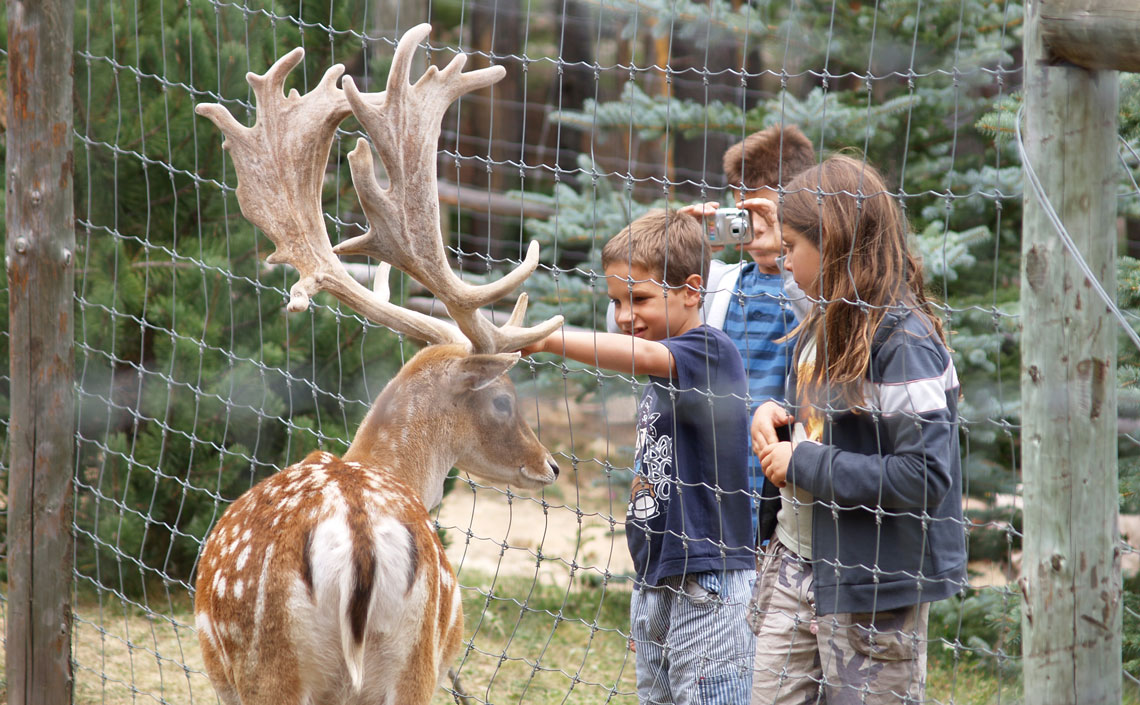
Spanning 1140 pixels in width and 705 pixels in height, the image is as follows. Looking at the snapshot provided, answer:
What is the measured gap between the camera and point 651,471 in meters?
3.15

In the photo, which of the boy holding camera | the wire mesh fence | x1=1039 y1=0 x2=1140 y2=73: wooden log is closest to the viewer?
x1=1039 y1=0 x2=1140 y2=73: wooden log

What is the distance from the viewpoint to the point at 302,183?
3383 mm

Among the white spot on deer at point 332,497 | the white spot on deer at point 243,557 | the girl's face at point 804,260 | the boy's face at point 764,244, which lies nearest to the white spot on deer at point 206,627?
the white spot on deer at point 243,557

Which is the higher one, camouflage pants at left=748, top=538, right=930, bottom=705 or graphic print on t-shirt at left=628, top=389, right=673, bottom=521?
graphic print on t-shirt at left=628, top=389, right=673, bottom=521

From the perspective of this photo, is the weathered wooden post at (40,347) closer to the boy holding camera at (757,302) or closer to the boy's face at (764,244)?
the boy holding camera at (757,302)

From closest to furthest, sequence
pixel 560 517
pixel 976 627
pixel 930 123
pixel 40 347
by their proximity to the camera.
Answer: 1. pixel 40 347
2. pixel 976 627
3. pixel 930 123
4. pixel 560 517

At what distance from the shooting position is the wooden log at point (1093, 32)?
2.05 meters

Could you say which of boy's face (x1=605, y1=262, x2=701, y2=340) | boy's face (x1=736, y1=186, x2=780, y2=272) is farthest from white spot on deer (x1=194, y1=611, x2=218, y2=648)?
boy's face (x1=736, y1=186, x2=780, y2=272)

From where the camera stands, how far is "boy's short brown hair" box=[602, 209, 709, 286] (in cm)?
324

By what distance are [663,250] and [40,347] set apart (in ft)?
6.62

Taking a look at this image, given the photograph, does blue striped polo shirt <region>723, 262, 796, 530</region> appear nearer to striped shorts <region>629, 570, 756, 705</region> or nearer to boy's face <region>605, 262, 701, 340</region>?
Result: boy's face <region>605, 262, 701, 340</region>

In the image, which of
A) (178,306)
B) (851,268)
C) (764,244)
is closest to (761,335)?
A: (764,244)

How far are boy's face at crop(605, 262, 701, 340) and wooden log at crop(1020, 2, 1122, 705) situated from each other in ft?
3.76

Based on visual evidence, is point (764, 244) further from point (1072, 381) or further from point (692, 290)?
point (1072, 381)
